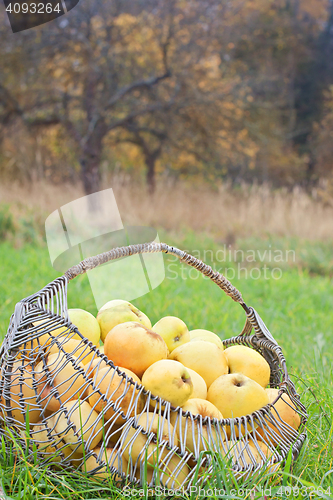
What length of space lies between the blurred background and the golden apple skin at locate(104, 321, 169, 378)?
5094mm

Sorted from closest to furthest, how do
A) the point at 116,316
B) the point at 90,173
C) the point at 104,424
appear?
the point at 104,424
the point at 116,316
the point at 90,173

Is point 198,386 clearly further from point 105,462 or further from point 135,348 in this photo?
point 105,462

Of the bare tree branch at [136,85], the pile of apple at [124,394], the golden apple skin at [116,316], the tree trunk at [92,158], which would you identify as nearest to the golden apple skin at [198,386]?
the pile of apple at [124,394]

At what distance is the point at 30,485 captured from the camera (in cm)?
88

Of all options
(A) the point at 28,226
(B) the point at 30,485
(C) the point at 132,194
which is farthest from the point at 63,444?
(C) the point at 132,194

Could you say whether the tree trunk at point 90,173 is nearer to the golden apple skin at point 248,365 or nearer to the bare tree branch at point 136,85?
the bare tree branch at point 136,85

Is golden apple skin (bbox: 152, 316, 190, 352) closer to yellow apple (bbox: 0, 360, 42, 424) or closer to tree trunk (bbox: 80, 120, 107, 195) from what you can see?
yellow apple (bbox: 0, 360, 42, 424)

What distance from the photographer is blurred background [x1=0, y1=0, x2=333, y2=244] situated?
6.86 meters

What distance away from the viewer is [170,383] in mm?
938

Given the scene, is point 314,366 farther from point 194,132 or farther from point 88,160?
point 194,132

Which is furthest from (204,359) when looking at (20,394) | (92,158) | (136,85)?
(136,85)

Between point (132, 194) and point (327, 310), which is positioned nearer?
point (327, 310)

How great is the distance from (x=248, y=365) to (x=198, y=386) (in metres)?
0.20

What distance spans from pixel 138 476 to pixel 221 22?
475 inches
